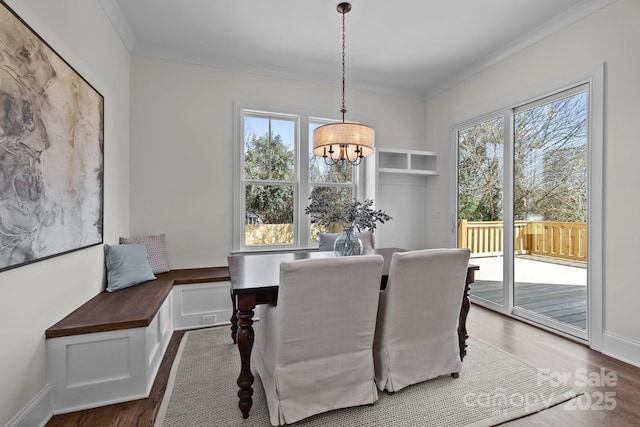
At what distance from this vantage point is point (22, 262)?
146 centimetres

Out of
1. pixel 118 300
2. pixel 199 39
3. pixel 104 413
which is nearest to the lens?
pixel 104 413

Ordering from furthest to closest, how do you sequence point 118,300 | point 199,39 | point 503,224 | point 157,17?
point 503,224 < point 199,39 < point 157,17 < point 118,300

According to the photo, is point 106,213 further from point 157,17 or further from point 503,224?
point 503,224

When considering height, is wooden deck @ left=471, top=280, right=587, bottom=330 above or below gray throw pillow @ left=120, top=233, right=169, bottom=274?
below

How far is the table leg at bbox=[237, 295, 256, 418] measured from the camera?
64.4 inches

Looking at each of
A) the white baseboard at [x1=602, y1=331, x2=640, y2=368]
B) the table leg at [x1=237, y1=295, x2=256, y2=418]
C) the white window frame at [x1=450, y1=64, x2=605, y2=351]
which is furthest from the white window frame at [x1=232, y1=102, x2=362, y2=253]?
the white baseboard at [x1=602, y1=331, x2=640, y2=368]

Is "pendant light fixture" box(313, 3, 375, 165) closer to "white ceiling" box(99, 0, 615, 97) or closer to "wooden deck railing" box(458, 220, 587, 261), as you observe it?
"white ceiling" box(99, 0, 615, 97)

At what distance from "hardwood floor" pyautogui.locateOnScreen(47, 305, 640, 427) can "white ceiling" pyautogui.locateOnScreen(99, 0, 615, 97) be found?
276cm

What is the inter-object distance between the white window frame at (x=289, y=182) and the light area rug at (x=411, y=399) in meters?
1.62

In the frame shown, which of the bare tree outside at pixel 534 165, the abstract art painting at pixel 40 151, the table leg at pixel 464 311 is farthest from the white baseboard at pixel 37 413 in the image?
the bare tree outside at pixel 534 165

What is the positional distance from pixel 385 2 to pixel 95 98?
2420 millimetres

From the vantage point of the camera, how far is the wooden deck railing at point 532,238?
2727 millimetres

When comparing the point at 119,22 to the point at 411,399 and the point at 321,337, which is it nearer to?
the point at 321,337

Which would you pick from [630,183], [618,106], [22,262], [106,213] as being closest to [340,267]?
[22,262]
